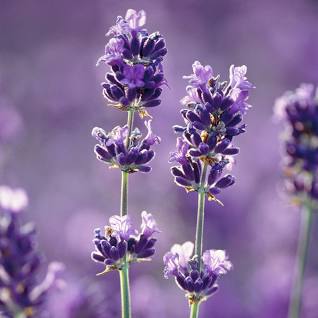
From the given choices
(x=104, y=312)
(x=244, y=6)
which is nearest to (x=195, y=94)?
(x=104, y=312)

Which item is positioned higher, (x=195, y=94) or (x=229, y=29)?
(x=229, y=29)

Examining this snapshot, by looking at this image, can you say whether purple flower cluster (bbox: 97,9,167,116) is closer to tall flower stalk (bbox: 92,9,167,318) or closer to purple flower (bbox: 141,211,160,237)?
tall flower stalk (bbox: 92,9,167,318)

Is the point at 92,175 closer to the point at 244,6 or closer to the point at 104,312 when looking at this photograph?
the point at 104,312

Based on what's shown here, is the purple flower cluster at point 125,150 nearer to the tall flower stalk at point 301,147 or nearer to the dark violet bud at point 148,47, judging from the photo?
the dark violet bud at point 148,47

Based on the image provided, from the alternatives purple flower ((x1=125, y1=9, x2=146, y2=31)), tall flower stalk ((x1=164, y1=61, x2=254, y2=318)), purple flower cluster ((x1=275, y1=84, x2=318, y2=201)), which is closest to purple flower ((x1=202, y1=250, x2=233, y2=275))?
tall flower stalk ((x1=164, y1=61, x2=254, y2=318))

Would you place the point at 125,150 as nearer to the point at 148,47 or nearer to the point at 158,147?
the point at 148,47

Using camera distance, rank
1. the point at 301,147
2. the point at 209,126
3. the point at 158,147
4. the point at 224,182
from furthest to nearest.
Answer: the point at 158,147
the point at 301,147
the point at 224,182
the point at 209,126

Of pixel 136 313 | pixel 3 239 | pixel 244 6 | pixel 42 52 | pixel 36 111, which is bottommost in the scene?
pixel 136 313

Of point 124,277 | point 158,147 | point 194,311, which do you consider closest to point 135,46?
point 124,277
